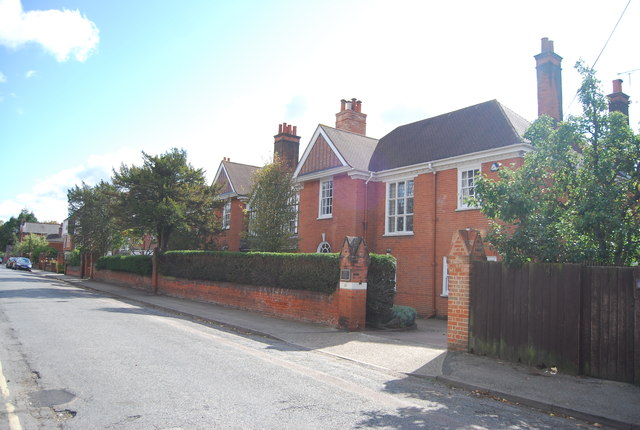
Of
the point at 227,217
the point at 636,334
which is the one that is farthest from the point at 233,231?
the point at 636,334

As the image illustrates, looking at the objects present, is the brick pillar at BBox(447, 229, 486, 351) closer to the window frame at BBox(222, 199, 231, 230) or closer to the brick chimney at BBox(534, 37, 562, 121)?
the brick chimney at BBox(534, 37, 562, 121)

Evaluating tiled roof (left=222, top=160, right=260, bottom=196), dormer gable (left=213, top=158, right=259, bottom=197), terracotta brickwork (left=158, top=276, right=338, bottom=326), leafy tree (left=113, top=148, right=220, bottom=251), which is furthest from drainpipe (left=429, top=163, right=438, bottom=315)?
tiled roof (left=222, top=160, right=260, bottom=196)

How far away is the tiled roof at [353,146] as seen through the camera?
22.7 meters

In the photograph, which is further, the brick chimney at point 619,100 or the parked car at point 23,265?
the parked car at point 23,265

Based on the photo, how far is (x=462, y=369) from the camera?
329 inches

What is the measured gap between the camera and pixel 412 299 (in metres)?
19.4

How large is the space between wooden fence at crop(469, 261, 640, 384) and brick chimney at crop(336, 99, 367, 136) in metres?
18.4

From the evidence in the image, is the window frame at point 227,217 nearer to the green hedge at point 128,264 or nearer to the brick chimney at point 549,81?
the green hedge at point 128,264

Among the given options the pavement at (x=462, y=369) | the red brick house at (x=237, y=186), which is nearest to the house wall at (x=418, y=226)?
the pavement at (x=462, y=369)

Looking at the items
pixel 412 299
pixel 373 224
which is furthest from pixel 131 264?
pixel 412 299

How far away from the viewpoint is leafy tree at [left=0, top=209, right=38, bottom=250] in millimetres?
112750

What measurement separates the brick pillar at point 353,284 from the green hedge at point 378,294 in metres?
0.58

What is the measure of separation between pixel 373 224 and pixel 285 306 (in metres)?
8.05

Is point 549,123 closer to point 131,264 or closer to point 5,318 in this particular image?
point 5,318
